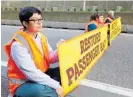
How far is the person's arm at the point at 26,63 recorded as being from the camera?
3.77m

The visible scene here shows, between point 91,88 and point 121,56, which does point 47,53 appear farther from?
point 121,56

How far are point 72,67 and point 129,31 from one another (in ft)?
41.6

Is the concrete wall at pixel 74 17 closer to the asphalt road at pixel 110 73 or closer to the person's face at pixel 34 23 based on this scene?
the asphalt road at pixel 110 73

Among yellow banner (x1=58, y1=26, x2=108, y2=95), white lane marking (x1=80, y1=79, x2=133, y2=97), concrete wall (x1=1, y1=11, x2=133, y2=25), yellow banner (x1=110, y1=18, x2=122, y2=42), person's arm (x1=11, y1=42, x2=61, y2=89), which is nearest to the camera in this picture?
person's arm (x1=11, y1=42, x2=61, y2=89)

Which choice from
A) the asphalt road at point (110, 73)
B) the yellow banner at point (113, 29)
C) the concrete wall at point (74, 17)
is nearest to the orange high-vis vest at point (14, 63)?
the asphalt road at point (110, 73)

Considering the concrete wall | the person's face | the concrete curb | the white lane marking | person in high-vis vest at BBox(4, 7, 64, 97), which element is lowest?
the concrete curb

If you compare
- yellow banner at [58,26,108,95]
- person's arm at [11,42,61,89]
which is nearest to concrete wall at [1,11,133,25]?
yellow banner at [58,26,108,95]

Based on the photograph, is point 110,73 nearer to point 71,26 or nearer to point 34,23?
point 34,23

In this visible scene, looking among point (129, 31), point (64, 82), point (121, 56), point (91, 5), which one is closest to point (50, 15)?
point (129, 31)

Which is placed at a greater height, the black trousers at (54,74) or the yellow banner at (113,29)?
the black trousers at (54,74)

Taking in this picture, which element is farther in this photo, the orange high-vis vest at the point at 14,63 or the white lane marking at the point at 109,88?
the white lane marking at the point at 109,88

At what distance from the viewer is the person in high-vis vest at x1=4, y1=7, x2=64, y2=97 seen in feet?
12.4

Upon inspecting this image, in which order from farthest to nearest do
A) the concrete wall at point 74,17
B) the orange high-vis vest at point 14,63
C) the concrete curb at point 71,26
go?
the concrete wall at point 74,17, the concrete curb at point 71,26, the orange high-vis vest at point 14,63

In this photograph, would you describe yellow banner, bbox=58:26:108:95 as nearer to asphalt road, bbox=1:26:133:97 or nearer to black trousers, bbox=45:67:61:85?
black trousers, bbox=45:67:61:85
